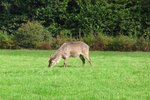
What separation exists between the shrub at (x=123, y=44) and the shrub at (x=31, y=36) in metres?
7.34

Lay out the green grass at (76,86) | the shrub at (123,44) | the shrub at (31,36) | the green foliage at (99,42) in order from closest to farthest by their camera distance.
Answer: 1. the green grass at (76,86)
2. the shrub at (123,44)
3. the green foliage at (99,42)
4. the shrub at (31,36)

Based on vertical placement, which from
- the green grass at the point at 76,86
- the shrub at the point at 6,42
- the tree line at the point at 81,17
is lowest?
the green grass at the point at 76,86

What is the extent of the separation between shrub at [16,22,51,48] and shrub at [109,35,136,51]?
734 centimetres

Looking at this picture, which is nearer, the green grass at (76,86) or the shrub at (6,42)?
the green grass at (76,86)

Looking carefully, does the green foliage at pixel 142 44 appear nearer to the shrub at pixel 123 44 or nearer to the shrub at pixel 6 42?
the shrub at pixel 123 44

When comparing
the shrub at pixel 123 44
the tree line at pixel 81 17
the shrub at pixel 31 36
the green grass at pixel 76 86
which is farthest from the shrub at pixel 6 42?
the green grass at pixel 76 86

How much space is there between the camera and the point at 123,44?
51.1 meters

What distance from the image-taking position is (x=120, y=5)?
2248 inches

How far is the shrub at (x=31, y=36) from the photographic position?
172 ft

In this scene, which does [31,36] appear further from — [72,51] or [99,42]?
[72,51]

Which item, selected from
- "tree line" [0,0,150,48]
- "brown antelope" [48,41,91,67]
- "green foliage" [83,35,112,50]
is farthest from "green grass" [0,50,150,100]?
"tree line" [0,0,150,48]

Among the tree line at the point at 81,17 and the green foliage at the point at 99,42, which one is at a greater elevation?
the tree line at the point at 81,17

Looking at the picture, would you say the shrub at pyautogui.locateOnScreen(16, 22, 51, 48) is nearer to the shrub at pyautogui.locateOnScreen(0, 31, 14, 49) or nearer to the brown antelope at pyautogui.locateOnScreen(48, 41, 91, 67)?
the shrub at pyautogui.locateOnScreen(0, 31, 14, 49)

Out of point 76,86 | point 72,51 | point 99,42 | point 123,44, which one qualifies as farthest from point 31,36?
point 76,86
